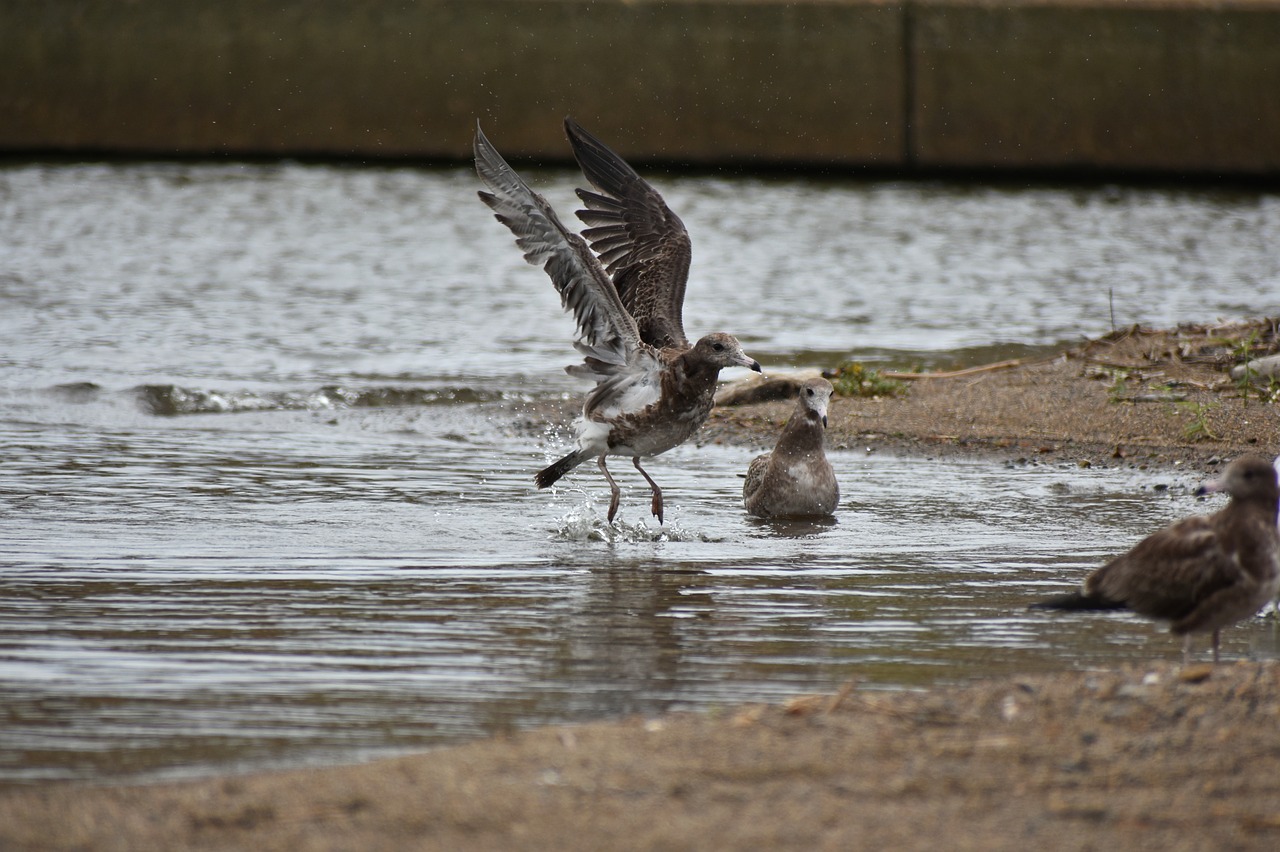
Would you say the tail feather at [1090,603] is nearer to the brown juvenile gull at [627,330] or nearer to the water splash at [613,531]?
the water splash at [613,531]

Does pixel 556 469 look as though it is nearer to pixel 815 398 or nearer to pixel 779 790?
pixel 815 398

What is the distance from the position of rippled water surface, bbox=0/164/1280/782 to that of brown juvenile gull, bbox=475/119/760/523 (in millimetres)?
382

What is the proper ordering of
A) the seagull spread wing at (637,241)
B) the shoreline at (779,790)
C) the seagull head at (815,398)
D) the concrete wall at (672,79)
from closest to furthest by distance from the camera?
the shoreline at (779,790)
the seagull head at (815,398)
the seagull spread wing at (637,241)
the concrete wall at (672,79)

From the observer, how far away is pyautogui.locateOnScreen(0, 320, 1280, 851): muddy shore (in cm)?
390

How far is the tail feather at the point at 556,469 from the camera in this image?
336 inches

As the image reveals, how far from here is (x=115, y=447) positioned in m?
9.70

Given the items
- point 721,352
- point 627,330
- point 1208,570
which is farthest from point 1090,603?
point 627,330

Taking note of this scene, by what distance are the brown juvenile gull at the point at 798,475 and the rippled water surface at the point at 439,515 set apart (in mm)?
209

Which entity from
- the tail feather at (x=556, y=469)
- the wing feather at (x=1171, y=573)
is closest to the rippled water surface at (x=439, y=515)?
the tail feather at (x=556, y=469)

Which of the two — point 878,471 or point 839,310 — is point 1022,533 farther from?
point 839,310

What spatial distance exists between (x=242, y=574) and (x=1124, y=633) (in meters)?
3.25

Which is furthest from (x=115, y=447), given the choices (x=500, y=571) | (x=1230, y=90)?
(x=1230, y=90)

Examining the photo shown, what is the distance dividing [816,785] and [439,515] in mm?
3982

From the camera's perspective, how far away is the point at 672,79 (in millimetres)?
24984
